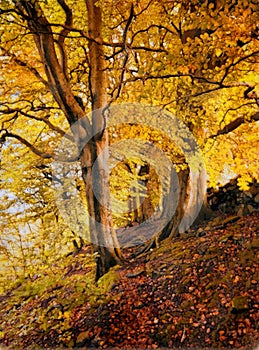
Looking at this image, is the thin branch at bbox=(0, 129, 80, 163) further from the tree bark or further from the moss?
the moss

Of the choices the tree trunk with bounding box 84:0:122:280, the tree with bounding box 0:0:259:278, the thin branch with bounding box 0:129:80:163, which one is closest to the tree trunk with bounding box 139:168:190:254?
the tree with bounding box 0:0:259:278

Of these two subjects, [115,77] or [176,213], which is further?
[115,77]

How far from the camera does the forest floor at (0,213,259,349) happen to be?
4219 mm

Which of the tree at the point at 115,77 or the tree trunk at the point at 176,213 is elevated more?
the tree at the point at 115,77

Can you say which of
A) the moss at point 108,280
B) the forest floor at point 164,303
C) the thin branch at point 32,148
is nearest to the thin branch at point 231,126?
the forest floor at point 164,303

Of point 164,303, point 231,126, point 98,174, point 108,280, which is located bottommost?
point 164,303

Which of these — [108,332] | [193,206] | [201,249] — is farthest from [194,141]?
[108,332]

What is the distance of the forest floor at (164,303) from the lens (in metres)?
4.22

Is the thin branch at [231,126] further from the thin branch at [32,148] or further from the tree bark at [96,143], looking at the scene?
the thin branch at [32,148]

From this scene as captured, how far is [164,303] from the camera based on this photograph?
16.2 feet

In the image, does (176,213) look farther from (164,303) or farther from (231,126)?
(164,303)

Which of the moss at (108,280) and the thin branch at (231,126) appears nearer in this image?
the moss at (108,280)

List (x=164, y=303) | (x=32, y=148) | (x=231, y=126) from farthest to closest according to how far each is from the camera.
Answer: (x=32, y=148), (x=231, y=126), (x=164, y=303)

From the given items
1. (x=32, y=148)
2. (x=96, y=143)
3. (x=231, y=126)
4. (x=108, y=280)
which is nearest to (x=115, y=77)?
(x=96, y=143)
